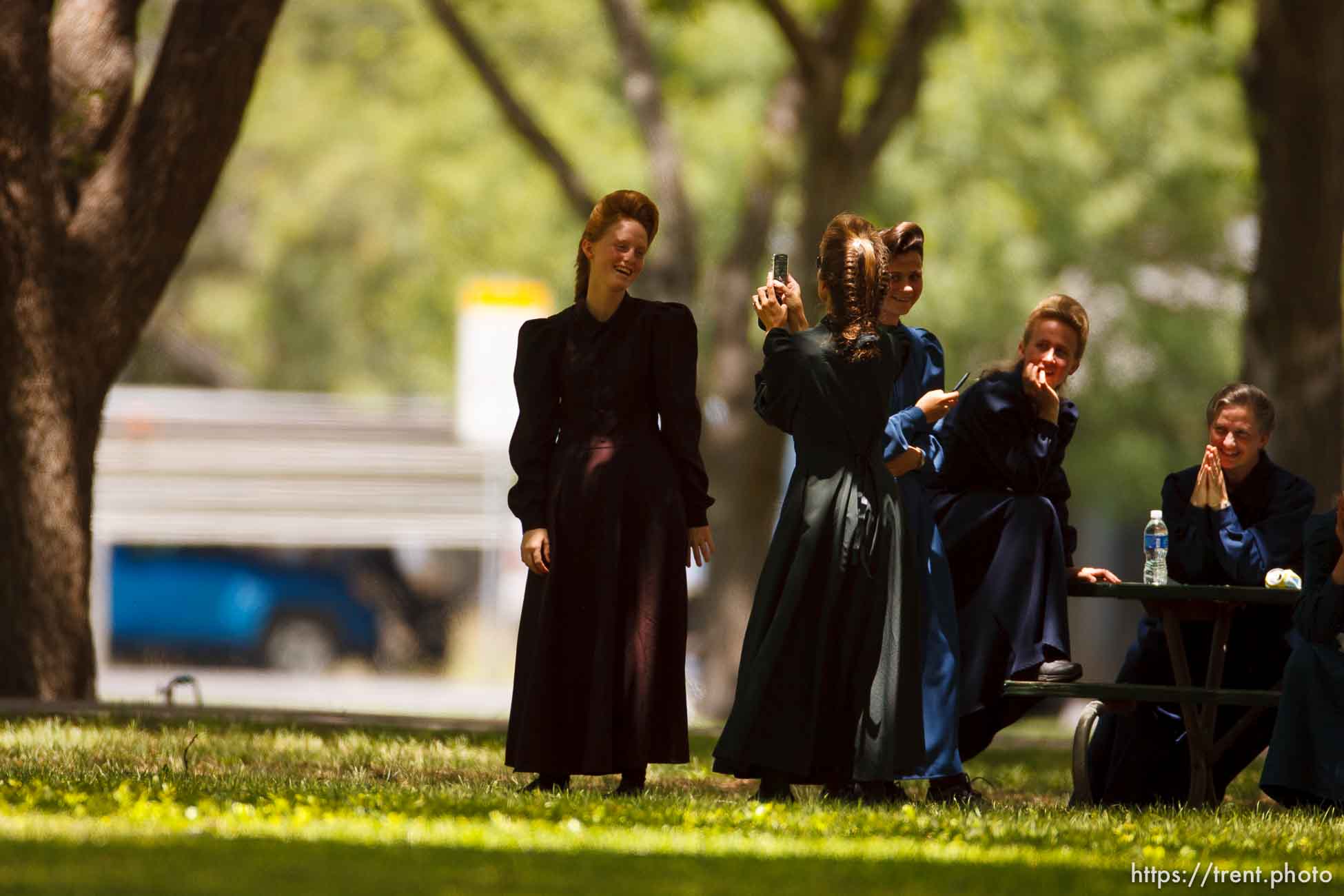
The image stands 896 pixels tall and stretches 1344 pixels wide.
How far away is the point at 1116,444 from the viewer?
3334 cm

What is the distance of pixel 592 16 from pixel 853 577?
27.8m

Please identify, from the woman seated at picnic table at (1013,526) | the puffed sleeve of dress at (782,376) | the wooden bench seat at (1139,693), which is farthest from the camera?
the woman seated at picnic table at (1013,526)

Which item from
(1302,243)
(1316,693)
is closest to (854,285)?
(1316,693)

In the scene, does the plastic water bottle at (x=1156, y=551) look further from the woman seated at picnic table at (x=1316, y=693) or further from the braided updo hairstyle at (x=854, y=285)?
the braided updo hairstyle at (x=854, y=285)

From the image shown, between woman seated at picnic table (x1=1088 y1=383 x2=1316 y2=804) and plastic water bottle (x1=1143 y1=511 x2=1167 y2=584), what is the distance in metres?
0.06

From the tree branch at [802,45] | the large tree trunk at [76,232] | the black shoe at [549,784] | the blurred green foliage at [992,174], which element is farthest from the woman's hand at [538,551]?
the blurred green foliage at [992,174]

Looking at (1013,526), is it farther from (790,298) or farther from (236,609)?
(236,609)

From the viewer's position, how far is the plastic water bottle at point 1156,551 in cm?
985

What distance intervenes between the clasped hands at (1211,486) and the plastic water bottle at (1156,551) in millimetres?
233

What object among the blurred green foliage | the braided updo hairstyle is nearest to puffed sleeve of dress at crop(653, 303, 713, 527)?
the braided updo hairstyle

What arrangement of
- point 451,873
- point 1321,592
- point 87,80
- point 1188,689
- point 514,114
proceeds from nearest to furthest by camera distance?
point 451,873
point 1321,592
point 1188,689
point 87,80
point 514,114

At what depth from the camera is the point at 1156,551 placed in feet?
33.0

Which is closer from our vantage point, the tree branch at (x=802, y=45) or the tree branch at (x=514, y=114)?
the tree branch at (x=802, y=45)

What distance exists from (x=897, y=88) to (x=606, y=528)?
11.1 meters
